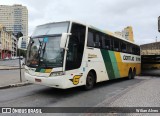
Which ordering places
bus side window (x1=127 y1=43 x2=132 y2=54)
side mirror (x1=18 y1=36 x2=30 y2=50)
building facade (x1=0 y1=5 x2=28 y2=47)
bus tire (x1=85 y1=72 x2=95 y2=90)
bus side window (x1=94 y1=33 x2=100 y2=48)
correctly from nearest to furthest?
side mirror (x1=18 y1=36 x2=30 y2=50)
bus tire (x1=85 y1=72 x2=95 y2=90)
bus side window (x1=94 y1=33 x2=100 y2=48)
bus side window (x1=127 y1=43 x2=132 y2=54)
building facade (x1=0 y1=5 x2=28 y2=47)

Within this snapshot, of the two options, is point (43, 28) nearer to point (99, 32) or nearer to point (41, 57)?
point (41, 57)

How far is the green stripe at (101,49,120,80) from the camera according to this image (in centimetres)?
1261

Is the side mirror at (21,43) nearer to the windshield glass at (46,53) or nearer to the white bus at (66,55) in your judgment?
the white bus at (66,55)

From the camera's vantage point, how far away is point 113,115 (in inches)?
240

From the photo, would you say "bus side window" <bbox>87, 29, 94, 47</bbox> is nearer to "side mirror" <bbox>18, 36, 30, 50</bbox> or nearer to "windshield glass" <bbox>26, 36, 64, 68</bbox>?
"windshield glass" <bbox>26, 36, 64, 68</bbox>

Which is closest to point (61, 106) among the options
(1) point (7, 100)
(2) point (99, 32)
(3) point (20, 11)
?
(1) point (7, 100)

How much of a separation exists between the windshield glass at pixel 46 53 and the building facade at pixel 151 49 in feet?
124

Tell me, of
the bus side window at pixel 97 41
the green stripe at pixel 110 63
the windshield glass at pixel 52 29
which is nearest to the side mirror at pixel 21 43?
the windshield glass at pixel 52 29

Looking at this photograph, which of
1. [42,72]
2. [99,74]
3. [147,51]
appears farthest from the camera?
[147,51]

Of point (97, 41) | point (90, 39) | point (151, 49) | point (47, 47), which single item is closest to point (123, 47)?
point (97, 41)

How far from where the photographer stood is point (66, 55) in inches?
353

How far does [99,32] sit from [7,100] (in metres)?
6.06


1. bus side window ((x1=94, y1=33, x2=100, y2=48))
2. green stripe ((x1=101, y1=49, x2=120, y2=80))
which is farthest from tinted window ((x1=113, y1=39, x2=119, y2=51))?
bus side window ((x1=94, y1=33, x2=100, y2=48))

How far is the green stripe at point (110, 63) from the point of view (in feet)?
41.4
